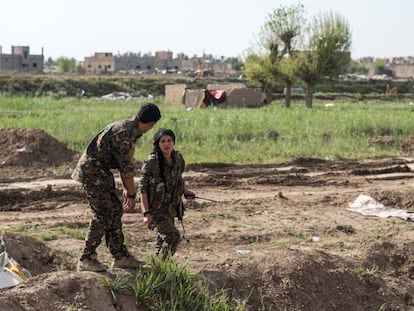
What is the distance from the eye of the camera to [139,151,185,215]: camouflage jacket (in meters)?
6.79

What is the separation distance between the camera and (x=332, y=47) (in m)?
40.8

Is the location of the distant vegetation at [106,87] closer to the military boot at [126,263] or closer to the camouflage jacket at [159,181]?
the camouflage jacket at [159,181]

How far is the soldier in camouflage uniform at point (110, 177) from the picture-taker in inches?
250

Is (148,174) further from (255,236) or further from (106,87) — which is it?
(106,87)

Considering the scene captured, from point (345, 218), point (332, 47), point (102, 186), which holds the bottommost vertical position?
point (345, 218)

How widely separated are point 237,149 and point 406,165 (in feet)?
14.1

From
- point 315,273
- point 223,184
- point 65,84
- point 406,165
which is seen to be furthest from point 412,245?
point 65,84

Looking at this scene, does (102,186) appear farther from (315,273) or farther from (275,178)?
(275,178)

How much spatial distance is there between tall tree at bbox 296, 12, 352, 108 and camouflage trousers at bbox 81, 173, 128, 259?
3431 centimetres

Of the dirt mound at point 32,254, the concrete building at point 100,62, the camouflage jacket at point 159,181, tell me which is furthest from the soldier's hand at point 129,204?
the concrete building at point 100,62

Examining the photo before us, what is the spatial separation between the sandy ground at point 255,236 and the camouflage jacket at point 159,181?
2.87ft

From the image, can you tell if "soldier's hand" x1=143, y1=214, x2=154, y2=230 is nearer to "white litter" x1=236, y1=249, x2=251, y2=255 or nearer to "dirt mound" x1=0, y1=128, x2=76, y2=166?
"white litter" x1=236, y1=249, x2=251, y2=255

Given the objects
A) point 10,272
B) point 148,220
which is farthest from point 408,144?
point 10,272

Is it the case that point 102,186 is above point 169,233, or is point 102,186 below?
above
